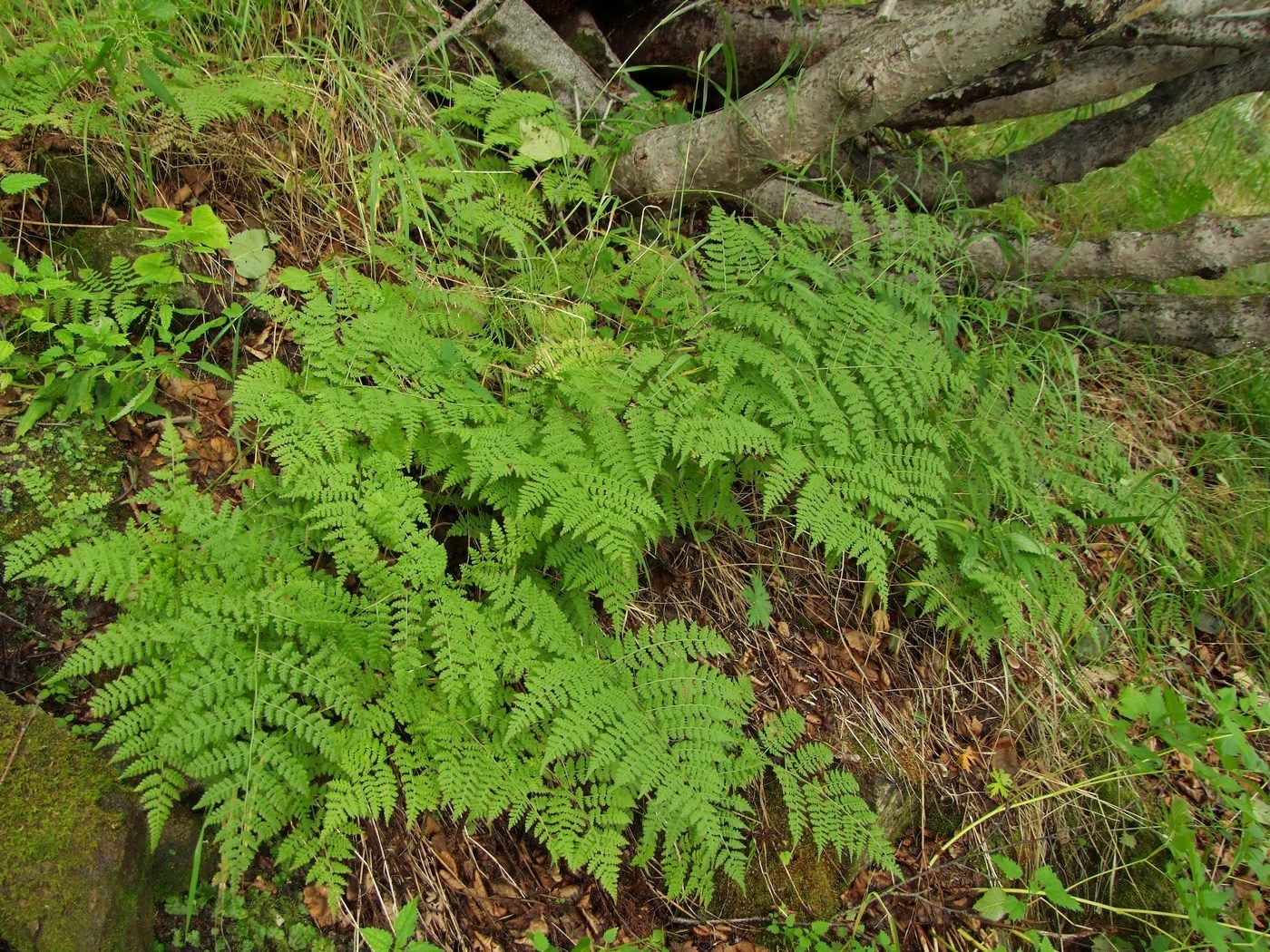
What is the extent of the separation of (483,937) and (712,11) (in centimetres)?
416

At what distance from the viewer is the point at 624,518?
7.87ft

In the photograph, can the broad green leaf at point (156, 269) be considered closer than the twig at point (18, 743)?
No

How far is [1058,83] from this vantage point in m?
3.76

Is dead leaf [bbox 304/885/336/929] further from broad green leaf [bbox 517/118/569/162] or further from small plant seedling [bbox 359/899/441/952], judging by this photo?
broad green leaf [bbox 517/118/569/162]

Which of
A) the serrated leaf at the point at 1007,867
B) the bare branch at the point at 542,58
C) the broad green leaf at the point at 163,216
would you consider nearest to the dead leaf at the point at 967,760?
the serrated leaf at the point at 1007,867

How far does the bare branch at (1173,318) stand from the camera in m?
4.05

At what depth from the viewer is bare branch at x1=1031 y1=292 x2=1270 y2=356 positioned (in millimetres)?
4047

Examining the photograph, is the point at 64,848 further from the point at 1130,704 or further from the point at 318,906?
the point at 1130,704

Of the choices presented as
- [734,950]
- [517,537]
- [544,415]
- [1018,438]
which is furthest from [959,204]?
[734,950]

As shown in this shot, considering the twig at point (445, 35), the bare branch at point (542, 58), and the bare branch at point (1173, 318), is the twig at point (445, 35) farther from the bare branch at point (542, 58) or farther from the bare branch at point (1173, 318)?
the bare branch at point (1173, 318)

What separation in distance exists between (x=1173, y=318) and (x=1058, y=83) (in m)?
1.40

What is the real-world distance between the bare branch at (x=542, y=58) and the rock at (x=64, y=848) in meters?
3.13

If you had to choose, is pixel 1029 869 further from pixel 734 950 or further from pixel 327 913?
pixel 327 913

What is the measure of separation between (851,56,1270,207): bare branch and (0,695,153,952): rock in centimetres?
392
